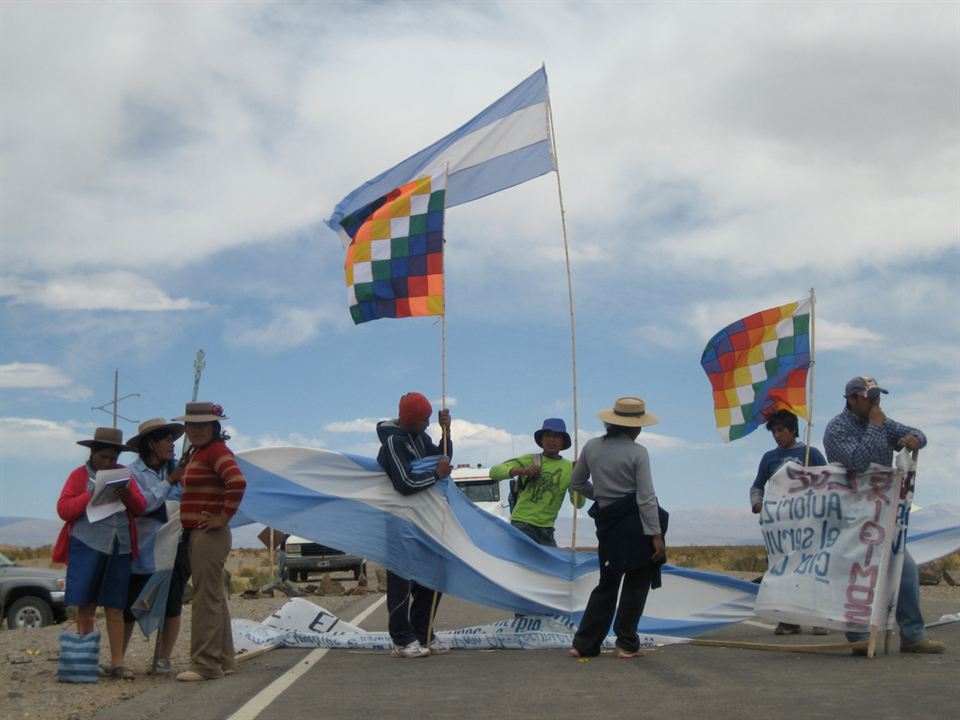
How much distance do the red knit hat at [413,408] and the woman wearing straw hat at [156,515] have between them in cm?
180

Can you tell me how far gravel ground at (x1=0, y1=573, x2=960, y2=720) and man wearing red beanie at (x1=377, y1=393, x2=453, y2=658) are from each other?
183cm

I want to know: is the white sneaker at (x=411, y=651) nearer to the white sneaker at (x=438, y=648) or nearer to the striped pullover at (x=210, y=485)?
the white sneaker at (x=438, y=648)

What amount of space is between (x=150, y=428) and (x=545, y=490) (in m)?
3.84

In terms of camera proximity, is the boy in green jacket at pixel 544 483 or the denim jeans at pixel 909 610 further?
the boy in green jacket at pixel 544 483

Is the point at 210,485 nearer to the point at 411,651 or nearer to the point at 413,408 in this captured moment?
the point at 413,408

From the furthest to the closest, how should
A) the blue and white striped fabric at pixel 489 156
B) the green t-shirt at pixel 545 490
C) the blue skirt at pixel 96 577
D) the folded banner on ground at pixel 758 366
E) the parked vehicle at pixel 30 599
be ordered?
1. the parked vehicle at pixel 30 599
2. the folded banner on ground at pixel 758 366
3. the blue and white striped fabric at pixel 489 156
4. the green t-shirt at pixel 545 490
5. the blue skirt at pixel 96 577

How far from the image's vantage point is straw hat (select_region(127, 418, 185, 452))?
945cm

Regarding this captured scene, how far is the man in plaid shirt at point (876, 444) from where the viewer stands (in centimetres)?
932

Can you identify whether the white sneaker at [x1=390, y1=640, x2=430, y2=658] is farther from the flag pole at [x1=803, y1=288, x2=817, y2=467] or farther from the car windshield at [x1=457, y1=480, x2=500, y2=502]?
the car windshield at [x1=457, y1=480, x2=500, y2=502]

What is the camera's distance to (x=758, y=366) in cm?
1421

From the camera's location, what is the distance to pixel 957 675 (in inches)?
312

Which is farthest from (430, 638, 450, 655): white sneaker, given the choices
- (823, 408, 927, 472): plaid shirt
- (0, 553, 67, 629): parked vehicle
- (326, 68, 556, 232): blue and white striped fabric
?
(0, 553, 67, 629): parked vehicle

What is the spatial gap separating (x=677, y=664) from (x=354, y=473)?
3284mm

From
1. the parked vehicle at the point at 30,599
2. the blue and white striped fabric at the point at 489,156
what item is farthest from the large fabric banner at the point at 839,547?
the parked vehicle at the point at 30,599
